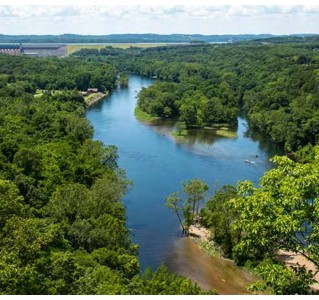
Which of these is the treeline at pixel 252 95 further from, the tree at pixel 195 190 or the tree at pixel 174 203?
the tree at pixel 174 203

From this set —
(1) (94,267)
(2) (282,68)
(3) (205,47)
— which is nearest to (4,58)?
(2) (282,68)

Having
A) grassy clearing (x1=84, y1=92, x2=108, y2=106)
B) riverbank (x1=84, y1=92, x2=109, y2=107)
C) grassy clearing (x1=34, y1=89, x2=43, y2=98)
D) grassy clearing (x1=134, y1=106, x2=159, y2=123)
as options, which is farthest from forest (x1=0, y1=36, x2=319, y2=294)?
grassy clearing (x1=84, y1=92, x2=108, y2=106)

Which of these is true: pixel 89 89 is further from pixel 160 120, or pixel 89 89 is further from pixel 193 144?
pixel 193 144

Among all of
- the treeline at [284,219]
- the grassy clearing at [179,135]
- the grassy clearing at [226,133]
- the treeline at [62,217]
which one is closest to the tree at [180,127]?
the grassy clearing at [179,135]

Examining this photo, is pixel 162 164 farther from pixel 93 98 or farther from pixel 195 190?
pixel 93 98

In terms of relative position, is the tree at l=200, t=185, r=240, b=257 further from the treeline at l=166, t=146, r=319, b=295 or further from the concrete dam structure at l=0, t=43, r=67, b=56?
the concrete dam structure at l=0, t=43, r=67, b=56

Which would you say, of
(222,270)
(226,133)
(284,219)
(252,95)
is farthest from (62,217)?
(252,95)

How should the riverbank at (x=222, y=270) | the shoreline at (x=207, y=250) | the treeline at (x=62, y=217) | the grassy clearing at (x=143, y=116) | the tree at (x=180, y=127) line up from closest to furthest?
the treeline at (x=62, y=217) < the riverbank at (x=222, y=270) < the shoreline at (x=207, y=250) < the tree at (x=180, y=127) < the grassy clearing at (x=143, y=116)
